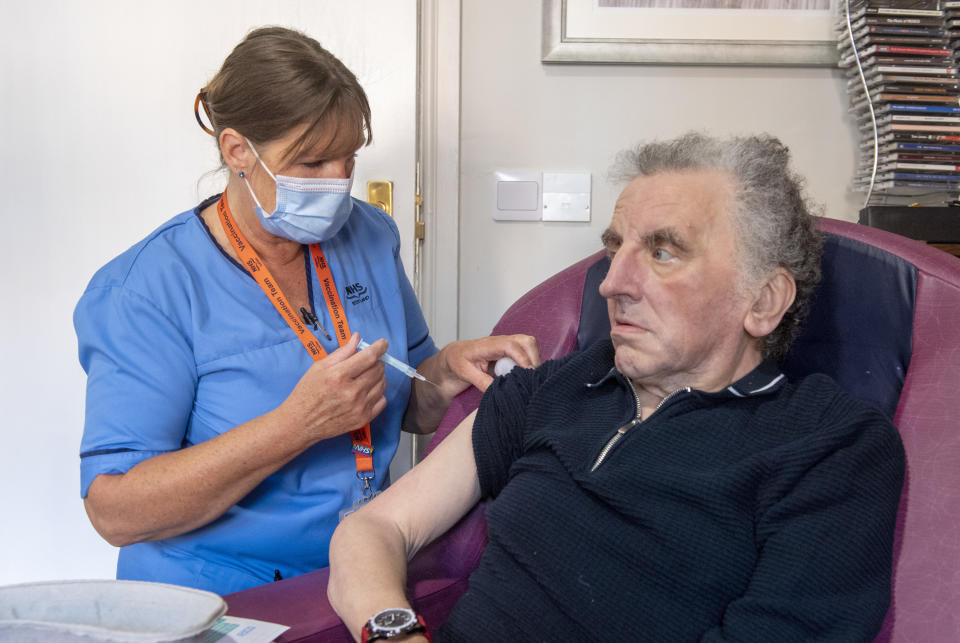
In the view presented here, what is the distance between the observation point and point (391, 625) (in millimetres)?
1066

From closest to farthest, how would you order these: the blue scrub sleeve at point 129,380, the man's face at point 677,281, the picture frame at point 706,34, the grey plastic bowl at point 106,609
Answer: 1. the grey plastic bowl at point 106,609
2. the man's face at point 677,281
3. the blue scrub sleeve at point 129,380
4. the picture frame at point 706,34

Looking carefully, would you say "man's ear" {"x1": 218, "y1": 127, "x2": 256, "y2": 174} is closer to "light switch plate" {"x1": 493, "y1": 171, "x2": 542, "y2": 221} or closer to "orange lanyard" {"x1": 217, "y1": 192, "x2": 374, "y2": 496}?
"orange lanyard" {"x1": 217, "y1": 192, "x2": 374, "y2": 496}

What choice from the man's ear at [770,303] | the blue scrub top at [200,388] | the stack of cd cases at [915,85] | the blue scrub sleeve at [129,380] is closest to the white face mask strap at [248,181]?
the blue scrub top at [200,388]

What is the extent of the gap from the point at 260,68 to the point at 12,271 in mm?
1215

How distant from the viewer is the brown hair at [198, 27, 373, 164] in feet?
4.77

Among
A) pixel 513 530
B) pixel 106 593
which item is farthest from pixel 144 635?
pixel 513 530

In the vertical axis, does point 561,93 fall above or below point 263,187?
above

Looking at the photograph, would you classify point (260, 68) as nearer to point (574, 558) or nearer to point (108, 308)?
point (108, 308)

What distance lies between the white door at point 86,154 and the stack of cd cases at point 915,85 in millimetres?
1093

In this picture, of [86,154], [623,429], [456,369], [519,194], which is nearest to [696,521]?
[623,429]

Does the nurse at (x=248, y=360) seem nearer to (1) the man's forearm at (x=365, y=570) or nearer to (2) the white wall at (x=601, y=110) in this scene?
(1) the man's forearm at (x=365, y=570)

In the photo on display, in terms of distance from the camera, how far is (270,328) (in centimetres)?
155

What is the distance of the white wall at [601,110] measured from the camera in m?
2.14

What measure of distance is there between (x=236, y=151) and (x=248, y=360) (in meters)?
0.38
